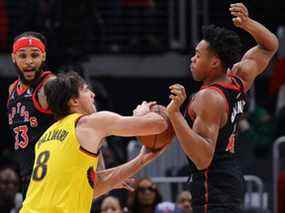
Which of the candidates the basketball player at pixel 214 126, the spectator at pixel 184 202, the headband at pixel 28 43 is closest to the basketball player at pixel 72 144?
the basketball player at pixel 214 126

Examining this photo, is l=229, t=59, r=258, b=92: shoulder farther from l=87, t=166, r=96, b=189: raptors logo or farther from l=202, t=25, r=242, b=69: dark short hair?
l=87, t=166, r=96, b=189: raptors logo

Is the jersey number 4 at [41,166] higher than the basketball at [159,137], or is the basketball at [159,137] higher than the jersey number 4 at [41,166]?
the basketball at [159,137]

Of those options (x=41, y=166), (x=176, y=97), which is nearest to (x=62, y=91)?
(x=41, y=166)

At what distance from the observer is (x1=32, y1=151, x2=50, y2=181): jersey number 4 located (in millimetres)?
6844

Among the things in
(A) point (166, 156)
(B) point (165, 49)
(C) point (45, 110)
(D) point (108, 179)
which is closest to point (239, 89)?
(D) point (108, 179)

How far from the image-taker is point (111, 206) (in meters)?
10.7

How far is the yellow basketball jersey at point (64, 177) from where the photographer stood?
22.1ft

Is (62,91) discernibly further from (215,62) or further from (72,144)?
(215,62)

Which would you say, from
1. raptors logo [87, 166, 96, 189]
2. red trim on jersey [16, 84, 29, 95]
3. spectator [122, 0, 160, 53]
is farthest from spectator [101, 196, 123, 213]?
spectator [122, 0, 160, 53]

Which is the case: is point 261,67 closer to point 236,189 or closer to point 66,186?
point 236,189

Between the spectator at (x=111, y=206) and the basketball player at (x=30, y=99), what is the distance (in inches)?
97.5

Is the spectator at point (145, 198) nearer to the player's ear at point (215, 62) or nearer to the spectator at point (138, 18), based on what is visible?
the spectator at point (138, 18)

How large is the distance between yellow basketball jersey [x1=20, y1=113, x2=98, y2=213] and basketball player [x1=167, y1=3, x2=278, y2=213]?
2.12ft

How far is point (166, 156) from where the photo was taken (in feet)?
41.0
